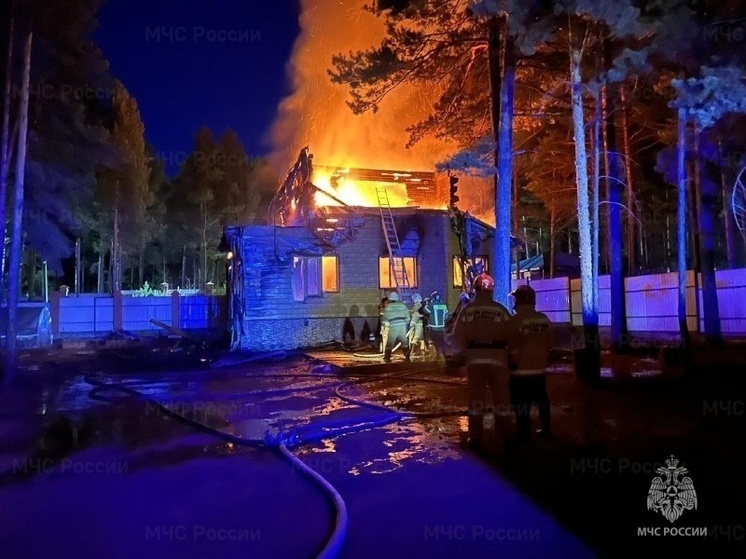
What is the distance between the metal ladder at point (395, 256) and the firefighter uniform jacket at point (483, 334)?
549 inches

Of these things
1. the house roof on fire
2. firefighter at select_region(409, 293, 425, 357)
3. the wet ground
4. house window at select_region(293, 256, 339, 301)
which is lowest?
the wet ground

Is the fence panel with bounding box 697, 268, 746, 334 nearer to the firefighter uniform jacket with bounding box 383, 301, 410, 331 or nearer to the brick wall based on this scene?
the brick wall

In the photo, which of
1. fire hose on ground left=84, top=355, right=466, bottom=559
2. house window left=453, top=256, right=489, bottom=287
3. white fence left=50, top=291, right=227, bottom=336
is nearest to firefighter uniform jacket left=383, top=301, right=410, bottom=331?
fire hose on ground left=84, top=355, right=466, bottom=559

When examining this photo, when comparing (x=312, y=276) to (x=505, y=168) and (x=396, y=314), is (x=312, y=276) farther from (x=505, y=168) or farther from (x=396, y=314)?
(x=505, y=168)

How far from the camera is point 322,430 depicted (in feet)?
23.9

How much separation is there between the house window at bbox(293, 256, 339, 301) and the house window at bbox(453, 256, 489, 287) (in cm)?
416

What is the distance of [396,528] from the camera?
4.29m

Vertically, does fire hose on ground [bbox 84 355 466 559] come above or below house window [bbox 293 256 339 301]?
below

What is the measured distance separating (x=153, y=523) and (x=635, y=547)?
3300 millimetres

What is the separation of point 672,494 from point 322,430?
3.85 m

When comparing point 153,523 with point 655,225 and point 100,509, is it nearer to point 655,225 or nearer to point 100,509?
point 100,509

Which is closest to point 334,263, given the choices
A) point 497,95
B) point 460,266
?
Answer: point 460,266

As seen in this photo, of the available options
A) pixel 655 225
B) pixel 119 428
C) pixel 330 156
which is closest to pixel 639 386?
pixel 119 428

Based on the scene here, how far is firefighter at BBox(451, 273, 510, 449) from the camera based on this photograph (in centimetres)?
589
